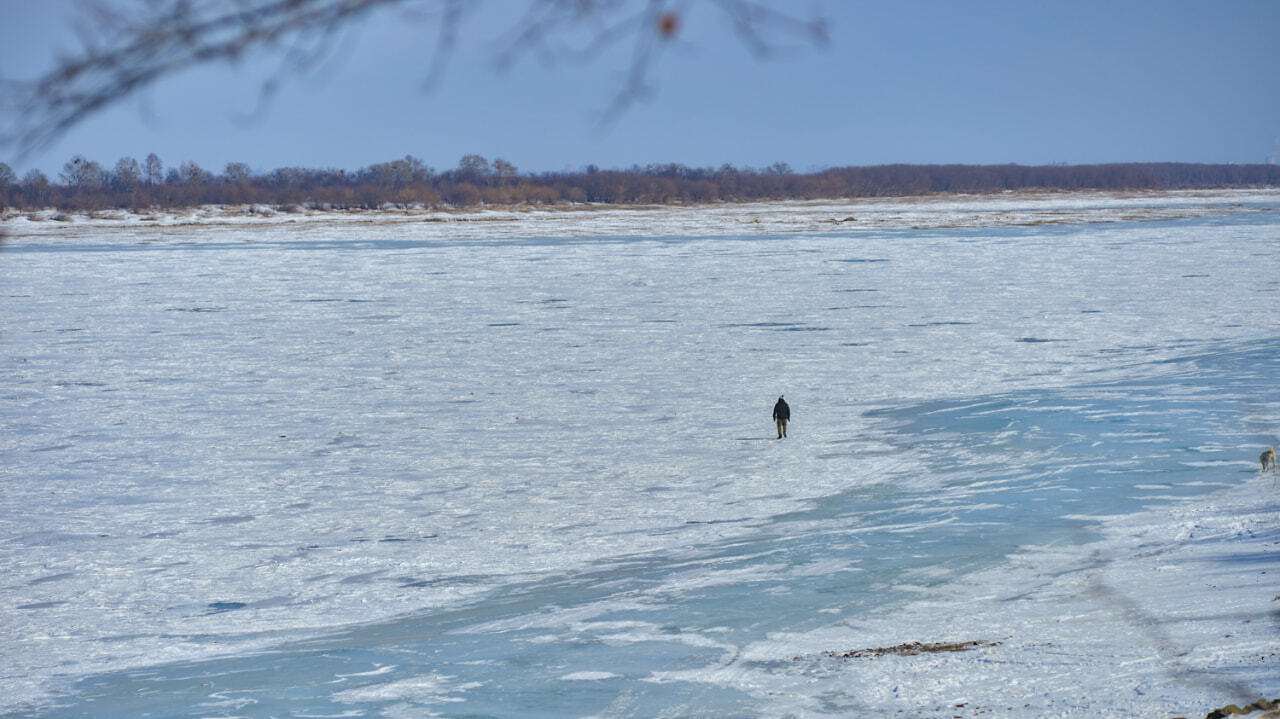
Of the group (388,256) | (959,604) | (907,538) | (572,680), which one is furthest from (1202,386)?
(388,256)

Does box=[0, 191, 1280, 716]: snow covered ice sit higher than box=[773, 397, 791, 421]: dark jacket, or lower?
lower

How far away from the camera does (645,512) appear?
29.1 ft

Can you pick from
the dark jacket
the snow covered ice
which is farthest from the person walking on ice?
the snow covered ice

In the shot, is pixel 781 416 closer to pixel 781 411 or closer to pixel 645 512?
pixel 781 411

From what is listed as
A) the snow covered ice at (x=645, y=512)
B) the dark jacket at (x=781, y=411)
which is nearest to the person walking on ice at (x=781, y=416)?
the dark jacket at (x=781, y=411)

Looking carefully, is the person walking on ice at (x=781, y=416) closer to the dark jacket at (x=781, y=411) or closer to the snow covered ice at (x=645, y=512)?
the dark jacket at (x=781, y=411)

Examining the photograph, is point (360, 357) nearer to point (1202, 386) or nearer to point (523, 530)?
point (523, 530)

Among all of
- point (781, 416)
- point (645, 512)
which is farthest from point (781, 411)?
point (645, 512)

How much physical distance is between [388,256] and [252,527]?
3153 cm

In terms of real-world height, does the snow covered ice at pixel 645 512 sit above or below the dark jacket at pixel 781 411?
below

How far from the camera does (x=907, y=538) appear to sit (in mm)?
7801

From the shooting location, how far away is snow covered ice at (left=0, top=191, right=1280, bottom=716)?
5.53 meters

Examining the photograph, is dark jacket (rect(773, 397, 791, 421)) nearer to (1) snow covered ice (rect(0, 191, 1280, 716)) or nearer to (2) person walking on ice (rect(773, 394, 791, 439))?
(2) person walking on ice (rect(773, 394, 791, 439))

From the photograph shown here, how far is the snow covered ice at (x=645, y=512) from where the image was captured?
5.53 meters
